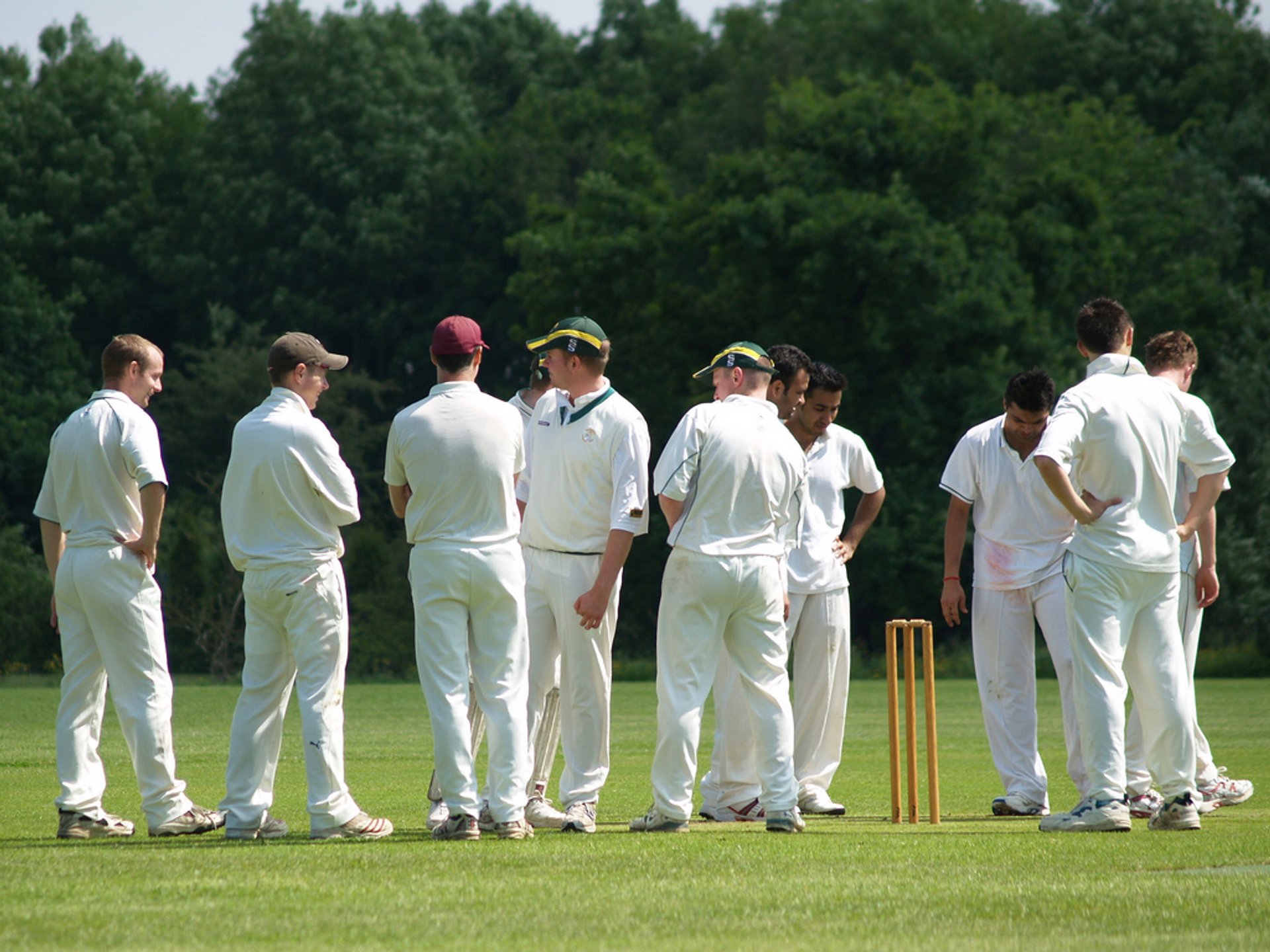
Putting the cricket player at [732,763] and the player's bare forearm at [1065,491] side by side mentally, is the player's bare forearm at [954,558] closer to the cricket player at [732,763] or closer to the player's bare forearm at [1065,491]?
the cricket player at [732,763]

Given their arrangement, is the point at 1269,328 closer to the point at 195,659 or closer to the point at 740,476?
the point at 195,659

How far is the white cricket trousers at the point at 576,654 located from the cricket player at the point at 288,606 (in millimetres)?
997

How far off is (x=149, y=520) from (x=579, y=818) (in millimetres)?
2514

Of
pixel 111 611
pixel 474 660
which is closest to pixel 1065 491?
pixel 474 660

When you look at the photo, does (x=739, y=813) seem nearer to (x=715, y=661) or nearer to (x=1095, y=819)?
(x=715, y=661)

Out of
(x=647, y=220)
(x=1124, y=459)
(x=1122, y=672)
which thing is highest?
(x=647, y=220)

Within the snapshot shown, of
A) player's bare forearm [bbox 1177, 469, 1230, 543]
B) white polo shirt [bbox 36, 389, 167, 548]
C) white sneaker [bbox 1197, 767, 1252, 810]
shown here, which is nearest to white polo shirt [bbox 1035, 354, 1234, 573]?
player's bare forearm [bbox 1177, 469, 1230, 543]

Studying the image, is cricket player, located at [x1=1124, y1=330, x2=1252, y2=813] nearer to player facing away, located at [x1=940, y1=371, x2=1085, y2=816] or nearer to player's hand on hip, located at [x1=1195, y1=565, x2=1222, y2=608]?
player's hand on hip, located at [x1=1195, y1=565, x2=1222, y2=608]

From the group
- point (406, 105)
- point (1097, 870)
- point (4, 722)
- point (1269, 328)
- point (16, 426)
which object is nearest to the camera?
point (1097, 870)

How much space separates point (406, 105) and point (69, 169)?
405 inches

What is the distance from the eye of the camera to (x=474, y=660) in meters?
7.98

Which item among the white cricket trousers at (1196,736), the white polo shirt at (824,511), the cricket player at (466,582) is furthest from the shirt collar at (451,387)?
the white cricket trousers at (1196,736)

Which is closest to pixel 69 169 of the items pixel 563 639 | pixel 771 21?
pixel 771 21

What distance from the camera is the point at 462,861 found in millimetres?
6906
